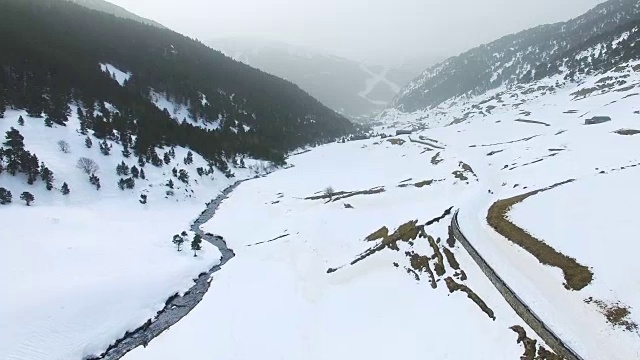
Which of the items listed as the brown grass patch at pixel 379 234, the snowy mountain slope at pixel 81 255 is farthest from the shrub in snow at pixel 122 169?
the brown grass patch at pixel 379 234

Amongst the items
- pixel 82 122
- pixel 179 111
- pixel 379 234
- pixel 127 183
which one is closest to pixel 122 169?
pixel 127 183

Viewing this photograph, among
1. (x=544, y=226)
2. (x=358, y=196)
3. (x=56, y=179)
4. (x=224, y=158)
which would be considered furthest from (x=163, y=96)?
(x=544, y=226)

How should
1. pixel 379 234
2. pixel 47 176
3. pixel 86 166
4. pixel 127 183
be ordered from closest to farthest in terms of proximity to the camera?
pixel 379 234
pixel 47 176
pixel 86 166
pixel 127 183

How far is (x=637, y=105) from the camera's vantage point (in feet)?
312

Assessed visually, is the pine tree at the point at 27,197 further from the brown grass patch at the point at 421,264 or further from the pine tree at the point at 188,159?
the brown grass patch at the point at 421,264

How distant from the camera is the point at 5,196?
56469 millimetres

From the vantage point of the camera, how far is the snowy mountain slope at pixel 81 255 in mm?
33072

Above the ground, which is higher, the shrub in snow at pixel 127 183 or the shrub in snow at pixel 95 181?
the shrub in snow at pixel 95 181

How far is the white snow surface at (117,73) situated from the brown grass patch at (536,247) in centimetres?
14016

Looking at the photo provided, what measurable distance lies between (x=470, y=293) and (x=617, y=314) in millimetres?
10590

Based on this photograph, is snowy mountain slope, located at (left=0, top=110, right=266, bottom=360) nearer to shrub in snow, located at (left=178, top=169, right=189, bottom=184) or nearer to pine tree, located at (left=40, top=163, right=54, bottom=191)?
pine tree, located at (left=40, top=163, right=54, bottom=191)

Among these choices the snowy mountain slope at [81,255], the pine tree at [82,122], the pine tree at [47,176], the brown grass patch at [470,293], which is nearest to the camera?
the brown grass patch at [470,293]

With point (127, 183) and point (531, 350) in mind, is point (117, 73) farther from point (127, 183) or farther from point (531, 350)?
point (531, 350)

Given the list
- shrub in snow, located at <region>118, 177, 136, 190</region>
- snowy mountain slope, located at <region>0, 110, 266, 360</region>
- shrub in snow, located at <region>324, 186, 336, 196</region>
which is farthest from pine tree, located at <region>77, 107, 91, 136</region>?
shrub in snow, located at <region>324, 186, 336, 196</region>
